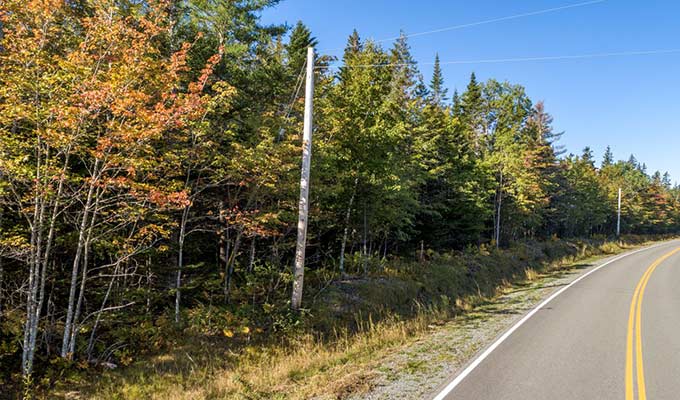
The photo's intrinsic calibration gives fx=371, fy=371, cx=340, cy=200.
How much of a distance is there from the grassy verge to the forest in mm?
728

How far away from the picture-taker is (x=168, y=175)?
8.70 meters

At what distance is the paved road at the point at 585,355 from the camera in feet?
21.8

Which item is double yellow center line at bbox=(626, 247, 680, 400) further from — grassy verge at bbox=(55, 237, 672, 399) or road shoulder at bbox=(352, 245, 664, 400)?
grassy verge at bbox=(55, 237, 672, 399)

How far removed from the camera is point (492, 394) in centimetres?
650

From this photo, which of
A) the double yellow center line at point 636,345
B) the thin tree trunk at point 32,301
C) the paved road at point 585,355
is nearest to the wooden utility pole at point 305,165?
the paved road at point 585,355

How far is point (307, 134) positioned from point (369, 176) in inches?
216

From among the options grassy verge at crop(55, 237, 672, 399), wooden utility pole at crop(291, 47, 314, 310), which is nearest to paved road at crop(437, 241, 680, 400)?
grassy verge at crop(55, 237, 672, 399)

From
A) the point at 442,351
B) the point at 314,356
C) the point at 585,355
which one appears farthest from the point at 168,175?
the point at 585,355

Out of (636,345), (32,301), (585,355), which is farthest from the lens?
(636,345)

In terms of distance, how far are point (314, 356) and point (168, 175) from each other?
5688 mm

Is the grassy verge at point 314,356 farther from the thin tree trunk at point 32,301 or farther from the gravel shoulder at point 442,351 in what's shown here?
the thin tree trunk at point 32,301

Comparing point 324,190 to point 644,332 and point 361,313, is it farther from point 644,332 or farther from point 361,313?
point 644,332

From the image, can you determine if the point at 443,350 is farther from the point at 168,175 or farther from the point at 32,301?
the point at 32,301

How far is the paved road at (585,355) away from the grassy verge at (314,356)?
172cm
